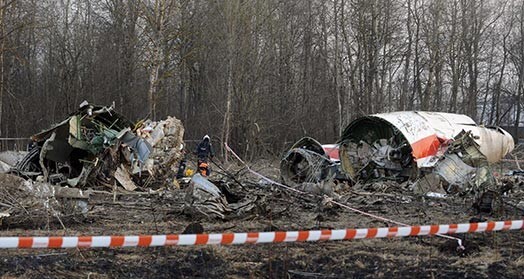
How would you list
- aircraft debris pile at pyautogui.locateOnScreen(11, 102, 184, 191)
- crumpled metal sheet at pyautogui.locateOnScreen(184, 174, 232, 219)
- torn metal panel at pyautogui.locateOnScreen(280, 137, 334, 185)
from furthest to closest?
torn metal panel at pyautogui.locateOnScreen(280, 137, 334, 185), aircraft debris pile at pyautogui.locateOnScreen(11, 102, 184, 191), crumpled metal sheet at pyautogui.locateOnScreen(184, 174, 232, 219)

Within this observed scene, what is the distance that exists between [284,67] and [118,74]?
28.5 feet

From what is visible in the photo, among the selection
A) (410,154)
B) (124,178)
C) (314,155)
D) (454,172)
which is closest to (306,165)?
(314,155)

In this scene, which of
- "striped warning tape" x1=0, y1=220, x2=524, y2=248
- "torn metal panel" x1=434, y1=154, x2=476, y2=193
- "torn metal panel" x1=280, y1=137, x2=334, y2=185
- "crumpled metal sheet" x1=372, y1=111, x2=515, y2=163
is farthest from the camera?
"torn metal panel" x1=280, y1=137, x2=334, y2=185

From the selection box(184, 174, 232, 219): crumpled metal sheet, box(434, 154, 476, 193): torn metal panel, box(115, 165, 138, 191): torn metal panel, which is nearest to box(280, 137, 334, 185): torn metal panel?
box(434, 154, 476, 193): torn metal panel

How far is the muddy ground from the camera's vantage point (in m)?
5.55

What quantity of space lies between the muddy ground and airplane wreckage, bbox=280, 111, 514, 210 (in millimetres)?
2244

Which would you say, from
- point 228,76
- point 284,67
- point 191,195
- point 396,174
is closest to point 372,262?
point 191,195

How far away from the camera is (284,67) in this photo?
2998 centimetres

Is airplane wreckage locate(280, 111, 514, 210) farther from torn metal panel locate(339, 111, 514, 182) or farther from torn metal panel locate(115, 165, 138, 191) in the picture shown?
torn metal panel locate(115, 165, 138, 191)

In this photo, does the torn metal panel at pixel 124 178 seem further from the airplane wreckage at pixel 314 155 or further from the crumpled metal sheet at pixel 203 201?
the crumpled metal sheet at pixel 203 201

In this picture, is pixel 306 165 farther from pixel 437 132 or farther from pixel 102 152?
pixel 102 152

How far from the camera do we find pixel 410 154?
13.0 m

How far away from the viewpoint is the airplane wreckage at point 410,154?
40.2ft

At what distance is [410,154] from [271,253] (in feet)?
24.7
